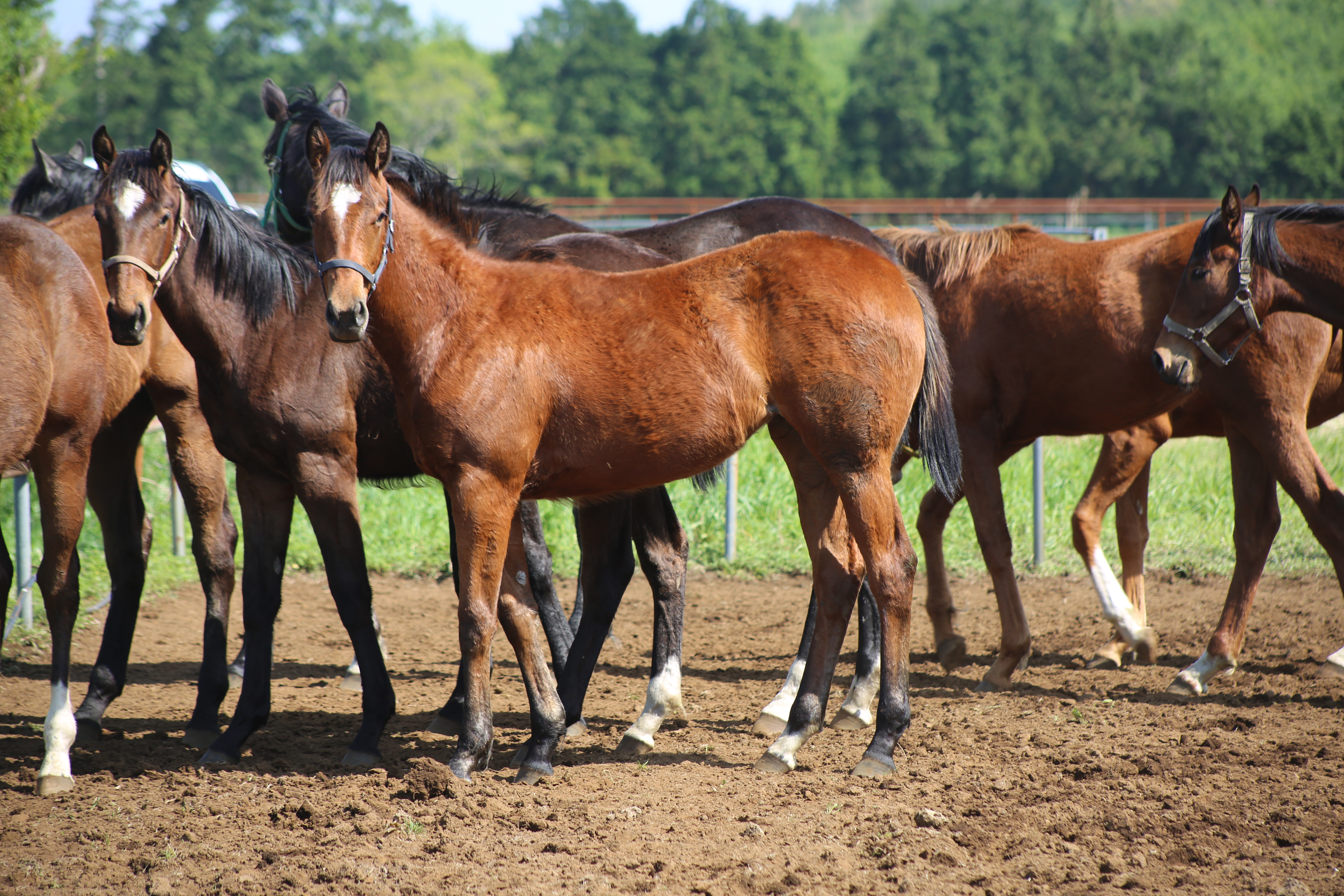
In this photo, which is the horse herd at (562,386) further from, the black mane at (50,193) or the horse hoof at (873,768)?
the black mane at (50,193)

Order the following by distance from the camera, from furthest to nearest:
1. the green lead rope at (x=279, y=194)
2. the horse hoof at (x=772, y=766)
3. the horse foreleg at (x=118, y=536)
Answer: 1. the green lead rope at (x=279, y=194)
2. the horse foreleg at (x=118, y=536)
3. the horse hoof at (x=772, y=766)

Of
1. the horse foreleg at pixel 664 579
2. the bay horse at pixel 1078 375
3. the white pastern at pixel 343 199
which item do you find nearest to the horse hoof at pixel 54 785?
the horse foreleg at pixel 664 579

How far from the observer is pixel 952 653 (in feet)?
18.6

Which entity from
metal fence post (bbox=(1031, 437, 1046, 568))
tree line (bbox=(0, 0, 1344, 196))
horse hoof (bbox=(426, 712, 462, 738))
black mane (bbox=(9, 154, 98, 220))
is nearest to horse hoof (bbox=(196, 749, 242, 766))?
horse hoof (bbox=(426, 712, 462, 738))

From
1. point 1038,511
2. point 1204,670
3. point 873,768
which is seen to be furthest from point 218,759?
point 1038,511

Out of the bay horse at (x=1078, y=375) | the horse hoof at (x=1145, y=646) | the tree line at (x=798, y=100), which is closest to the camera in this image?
the bay horse at (x=1078, y=375)

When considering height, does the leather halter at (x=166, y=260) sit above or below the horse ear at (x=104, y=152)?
below

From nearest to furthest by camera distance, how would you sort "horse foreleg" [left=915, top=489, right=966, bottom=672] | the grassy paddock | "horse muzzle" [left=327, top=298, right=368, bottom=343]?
1. "horse muzzle" [left=327, top=298, right=368, bottom=343]
2. "horse foreleg" [left=915, top=489, right=966, bottom=672]
3. the grassy paddock

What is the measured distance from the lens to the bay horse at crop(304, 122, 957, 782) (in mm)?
3701

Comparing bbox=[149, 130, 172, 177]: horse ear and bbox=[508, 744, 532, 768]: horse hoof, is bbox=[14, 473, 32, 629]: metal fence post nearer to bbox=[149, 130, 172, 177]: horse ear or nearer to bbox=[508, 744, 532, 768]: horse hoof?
bbox=[149, 130, 172, 177]: horse ear

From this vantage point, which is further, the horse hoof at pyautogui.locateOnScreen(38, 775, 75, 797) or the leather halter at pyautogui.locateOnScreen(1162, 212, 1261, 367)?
the leather halter at pyautogui.locateOnScreen(1162, 212, 1261, 367)

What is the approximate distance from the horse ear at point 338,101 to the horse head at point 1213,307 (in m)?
4.31

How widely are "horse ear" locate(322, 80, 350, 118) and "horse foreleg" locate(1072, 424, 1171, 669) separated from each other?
453 cm

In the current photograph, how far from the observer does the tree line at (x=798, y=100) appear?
169 feet
